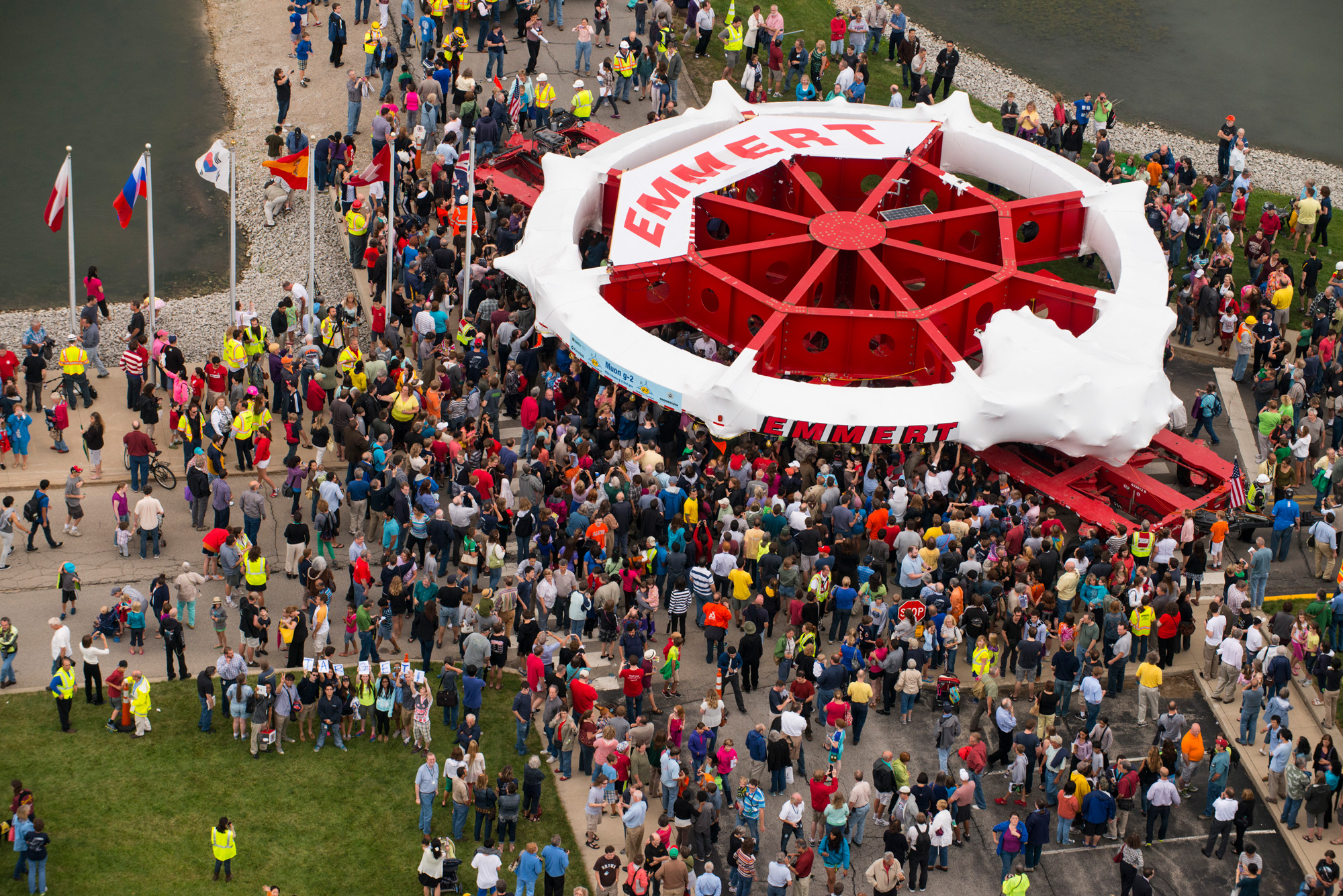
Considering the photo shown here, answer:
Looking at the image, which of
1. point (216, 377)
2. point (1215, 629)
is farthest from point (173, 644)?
point (1215, 629)

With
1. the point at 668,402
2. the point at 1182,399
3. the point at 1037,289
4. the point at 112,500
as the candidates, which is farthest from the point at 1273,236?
the point at 112,500

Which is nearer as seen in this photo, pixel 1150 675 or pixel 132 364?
pixel 1150 675

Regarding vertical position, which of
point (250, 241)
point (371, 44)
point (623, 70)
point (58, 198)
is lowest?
point (250, 241)

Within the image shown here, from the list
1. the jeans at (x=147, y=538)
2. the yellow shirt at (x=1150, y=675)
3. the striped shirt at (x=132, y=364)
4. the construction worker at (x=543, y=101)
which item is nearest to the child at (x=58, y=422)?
the striped shirt at (x=132, y=364)

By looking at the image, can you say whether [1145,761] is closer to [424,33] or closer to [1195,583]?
[1195,583]

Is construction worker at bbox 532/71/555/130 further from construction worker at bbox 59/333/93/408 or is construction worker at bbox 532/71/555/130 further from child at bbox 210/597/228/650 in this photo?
child at bbox 210/597/228/650

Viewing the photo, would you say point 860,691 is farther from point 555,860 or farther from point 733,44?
point 733,44
